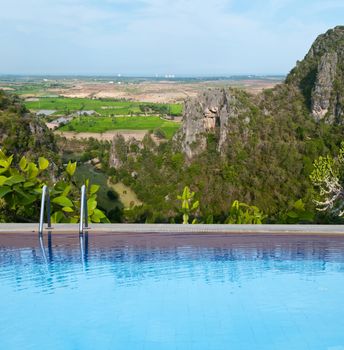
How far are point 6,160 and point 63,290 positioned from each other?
2664mm

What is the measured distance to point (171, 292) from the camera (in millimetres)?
4273

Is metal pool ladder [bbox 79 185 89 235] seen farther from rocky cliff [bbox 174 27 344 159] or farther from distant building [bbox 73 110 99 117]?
distant building [bbox 73 110 99 117]

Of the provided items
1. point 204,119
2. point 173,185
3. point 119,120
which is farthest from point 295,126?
point 119,120

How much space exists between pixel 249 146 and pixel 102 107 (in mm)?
53631

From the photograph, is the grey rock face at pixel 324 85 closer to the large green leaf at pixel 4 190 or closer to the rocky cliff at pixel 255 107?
the rocky cliff at pixel 255 107

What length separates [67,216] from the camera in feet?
21.5

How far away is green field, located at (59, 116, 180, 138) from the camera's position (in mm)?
63312

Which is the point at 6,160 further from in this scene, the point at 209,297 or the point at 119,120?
the point at 119,120

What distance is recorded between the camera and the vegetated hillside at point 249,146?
32719 mm

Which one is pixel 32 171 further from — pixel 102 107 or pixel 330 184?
pixel 102 107

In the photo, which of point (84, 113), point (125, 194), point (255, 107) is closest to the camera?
point (125, 194)

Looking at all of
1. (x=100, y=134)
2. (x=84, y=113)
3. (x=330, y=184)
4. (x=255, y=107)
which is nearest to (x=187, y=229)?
(x=330, y=184)

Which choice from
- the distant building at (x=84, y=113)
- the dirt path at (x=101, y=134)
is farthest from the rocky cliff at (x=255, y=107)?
the distant building at (x=84, y=113)

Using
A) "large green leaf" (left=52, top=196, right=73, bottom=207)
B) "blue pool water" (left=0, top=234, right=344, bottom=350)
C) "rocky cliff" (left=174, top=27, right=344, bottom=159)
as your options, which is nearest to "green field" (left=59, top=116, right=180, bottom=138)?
"rocky cliff" (left=174, top=27, right=344, bottom=159)
